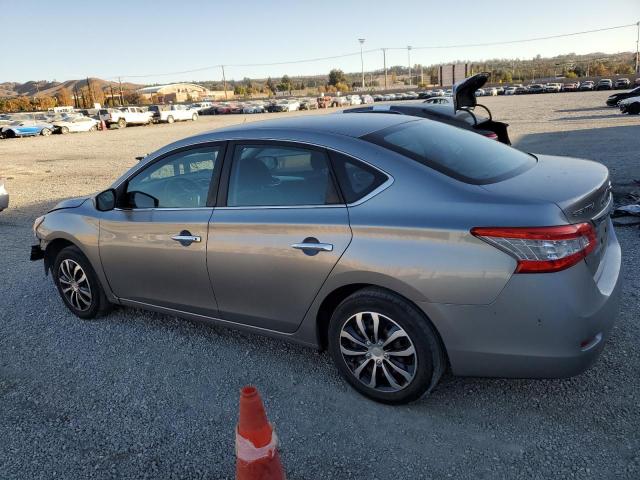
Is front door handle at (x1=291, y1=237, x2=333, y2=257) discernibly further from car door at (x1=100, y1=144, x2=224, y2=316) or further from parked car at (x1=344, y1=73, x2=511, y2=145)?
parked car at (x1=344, y1=73, x2=511, y2=145)

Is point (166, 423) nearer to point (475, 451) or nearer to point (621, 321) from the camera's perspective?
point (475, 451)

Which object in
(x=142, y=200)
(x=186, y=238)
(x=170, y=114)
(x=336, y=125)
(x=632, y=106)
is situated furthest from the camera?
(x=170, y=114)

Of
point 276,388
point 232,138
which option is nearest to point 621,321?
point 276,388

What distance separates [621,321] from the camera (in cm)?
388

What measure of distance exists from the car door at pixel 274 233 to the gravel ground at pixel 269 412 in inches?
19.4

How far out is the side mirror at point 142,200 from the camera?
→ 4.01m

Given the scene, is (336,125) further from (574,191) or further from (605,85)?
(605,85)

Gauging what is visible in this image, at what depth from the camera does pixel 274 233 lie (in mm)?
3248

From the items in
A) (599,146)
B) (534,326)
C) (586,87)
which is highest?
(534,326)

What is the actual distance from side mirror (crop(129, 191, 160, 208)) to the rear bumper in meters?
2.30

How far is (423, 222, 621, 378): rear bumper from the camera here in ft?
8.38

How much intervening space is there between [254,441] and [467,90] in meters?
7.43

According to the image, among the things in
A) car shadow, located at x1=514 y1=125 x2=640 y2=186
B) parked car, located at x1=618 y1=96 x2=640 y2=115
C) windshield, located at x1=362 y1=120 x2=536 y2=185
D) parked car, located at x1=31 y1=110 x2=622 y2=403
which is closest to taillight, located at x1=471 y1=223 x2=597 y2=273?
parked car, located at x1=31 y1=110 x2=622 y2=403

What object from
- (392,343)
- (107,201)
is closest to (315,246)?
(392,343)
